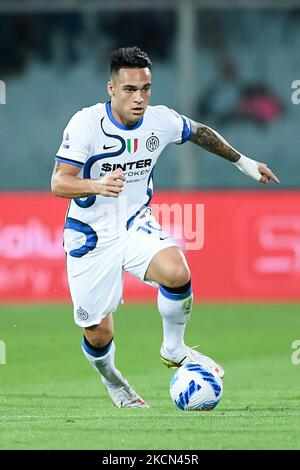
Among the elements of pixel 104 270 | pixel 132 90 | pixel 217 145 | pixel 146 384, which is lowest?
pixel 146 384

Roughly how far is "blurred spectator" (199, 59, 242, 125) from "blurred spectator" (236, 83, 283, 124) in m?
0.14

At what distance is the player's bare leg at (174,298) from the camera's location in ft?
24.9

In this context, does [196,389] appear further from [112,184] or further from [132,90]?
[132,90]

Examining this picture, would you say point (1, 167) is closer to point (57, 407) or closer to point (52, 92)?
point (52, 92)

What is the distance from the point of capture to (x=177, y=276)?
7578 mm

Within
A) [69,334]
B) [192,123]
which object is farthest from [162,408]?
[69,334]

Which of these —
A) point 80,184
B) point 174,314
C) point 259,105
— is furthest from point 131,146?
point 259,105

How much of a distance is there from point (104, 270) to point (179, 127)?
3.67ft

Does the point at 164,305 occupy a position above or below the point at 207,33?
below

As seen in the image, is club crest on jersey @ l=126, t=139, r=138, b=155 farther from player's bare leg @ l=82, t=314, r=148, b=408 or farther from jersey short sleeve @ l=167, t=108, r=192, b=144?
player's bare leg @ l=82, t=314, r=148, b=408

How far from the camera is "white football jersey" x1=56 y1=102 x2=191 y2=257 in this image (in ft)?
25.8

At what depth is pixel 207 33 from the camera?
74.1 feet

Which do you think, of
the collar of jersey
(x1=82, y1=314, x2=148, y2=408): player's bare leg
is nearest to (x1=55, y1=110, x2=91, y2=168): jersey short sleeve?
the collar of jersey

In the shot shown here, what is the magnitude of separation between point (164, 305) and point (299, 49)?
51.3 feet
